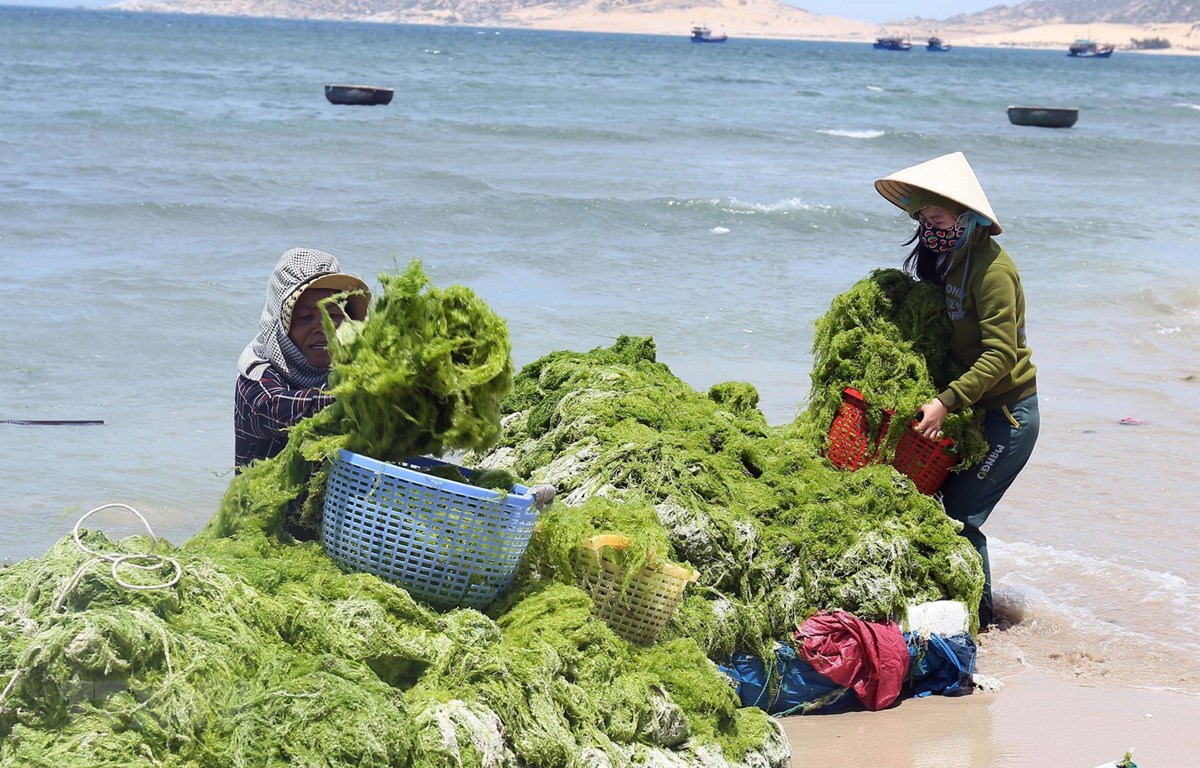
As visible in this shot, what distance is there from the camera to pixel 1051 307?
13297mm

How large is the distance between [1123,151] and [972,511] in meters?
29.7

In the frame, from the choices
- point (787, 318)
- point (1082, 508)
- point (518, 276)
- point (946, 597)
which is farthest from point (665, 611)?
point (518, 276)

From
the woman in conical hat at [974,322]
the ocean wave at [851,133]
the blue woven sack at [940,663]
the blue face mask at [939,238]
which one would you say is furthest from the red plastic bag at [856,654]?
the ocean wave at [851,133]

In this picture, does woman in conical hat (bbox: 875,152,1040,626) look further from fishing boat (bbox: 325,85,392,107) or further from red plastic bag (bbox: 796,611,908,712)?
fishing boat (bbox: 325,85,392,107)

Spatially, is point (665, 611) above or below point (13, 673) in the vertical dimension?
below

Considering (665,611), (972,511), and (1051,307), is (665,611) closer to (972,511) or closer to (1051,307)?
(972,511)

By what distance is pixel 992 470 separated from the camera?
5105mm

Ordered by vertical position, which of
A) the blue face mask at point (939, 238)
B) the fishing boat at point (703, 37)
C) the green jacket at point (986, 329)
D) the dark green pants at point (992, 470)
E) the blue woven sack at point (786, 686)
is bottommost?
the fishing boat at point (703, 37)

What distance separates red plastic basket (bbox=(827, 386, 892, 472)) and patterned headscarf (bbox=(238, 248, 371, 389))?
1968mm

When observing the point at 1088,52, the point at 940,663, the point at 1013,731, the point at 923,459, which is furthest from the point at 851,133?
the point at 1088,52

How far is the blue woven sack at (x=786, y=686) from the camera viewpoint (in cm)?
435

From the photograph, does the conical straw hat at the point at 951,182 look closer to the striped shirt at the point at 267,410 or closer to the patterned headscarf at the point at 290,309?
the patterned headscarf at the point at 290,309

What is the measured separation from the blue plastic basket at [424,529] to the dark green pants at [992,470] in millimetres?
2295

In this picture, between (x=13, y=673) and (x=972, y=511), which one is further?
(x=972, y=511)
